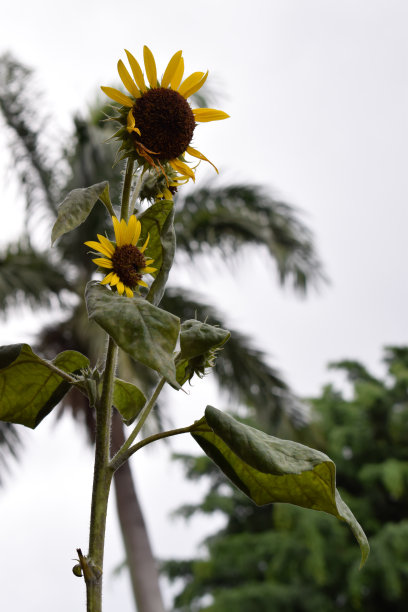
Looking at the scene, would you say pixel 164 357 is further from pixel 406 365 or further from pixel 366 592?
pixel 406 365

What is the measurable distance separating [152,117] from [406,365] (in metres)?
8.47

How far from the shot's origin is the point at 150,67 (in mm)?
521

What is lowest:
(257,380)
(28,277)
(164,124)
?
(164,124)

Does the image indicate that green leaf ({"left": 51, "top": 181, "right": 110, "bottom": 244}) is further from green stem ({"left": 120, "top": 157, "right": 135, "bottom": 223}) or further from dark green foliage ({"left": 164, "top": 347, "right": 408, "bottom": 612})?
dark green foliage ({"left": 164, "top": 347, "right": 408, "bottom": 612})

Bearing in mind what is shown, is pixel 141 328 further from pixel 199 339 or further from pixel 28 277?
pixel 28 277

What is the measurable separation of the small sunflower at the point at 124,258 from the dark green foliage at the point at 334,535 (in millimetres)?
5716

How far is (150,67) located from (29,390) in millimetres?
263

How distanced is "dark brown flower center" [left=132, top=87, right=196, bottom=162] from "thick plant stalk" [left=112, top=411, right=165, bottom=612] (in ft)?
13.5

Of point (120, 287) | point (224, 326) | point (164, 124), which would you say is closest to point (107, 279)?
point (120, 287)

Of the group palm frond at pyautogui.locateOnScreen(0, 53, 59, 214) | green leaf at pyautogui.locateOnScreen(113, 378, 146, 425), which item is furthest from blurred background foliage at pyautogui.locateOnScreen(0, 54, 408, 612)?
green leaf at pyautogui.locateOnScreen(113, 378, 146, 425)

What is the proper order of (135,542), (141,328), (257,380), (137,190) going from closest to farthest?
(141,328), (137,190), (135,542), (257,380)

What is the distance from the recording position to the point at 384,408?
771 cm

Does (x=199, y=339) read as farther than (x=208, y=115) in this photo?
No

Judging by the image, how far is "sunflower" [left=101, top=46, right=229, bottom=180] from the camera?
473 millimetres
